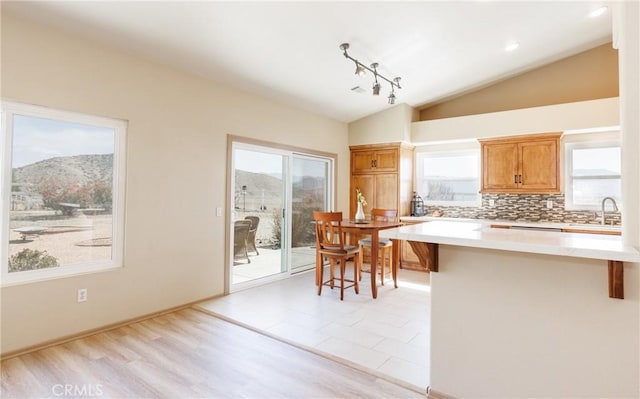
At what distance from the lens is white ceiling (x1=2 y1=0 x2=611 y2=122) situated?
266 centimetres

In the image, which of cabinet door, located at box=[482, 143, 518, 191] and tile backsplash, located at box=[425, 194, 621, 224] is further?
cabinet door, located at box=[482, 143, 518, 191]

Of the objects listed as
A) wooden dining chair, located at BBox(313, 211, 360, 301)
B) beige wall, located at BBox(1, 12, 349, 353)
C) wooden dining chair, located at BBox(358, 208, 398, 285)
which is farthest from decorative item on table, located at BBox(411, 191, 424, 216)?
beige wall, located at BBox(1, 12, 349, 353)

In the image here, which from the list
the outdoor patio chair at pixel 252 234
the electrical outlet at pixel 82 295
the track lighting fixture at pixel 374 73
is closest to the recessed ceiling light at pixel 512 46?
the track lighting fixture at pixel 374 73

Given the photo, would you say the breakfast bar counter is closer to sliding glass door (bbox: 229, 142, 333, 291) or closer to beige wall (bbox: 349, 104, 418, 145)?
sliding glass door (bbox: 229, 142, 333, 291)

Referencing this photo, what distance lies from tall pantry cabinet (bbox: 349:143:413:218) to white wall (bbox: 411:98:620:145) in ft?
1.47

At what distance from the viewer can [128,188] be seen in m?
3.08

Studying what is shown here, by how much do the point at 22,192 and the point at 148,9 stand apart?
178 cm

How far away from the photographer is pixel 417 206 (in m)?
5.78

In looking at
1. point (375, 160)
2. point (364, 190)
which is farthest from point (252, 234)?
point (375, 160)

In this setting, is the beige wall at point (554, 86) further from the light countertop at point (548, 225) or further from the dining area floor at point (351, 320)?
the dining area floor at point (351, 320)

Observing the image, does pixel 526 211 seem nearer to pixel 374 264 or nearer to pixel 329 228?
pixel 374 264

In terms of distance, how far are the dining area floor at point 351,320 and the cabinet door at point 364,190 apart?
64.9 inches

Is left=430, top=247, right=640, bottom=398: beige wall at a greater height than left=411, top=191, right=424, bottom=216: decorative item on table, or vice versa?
left=411, top=191, right=424, bottom=216: decorative item on table

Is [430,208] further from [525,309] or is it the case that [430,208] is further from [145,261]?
[145,261]
